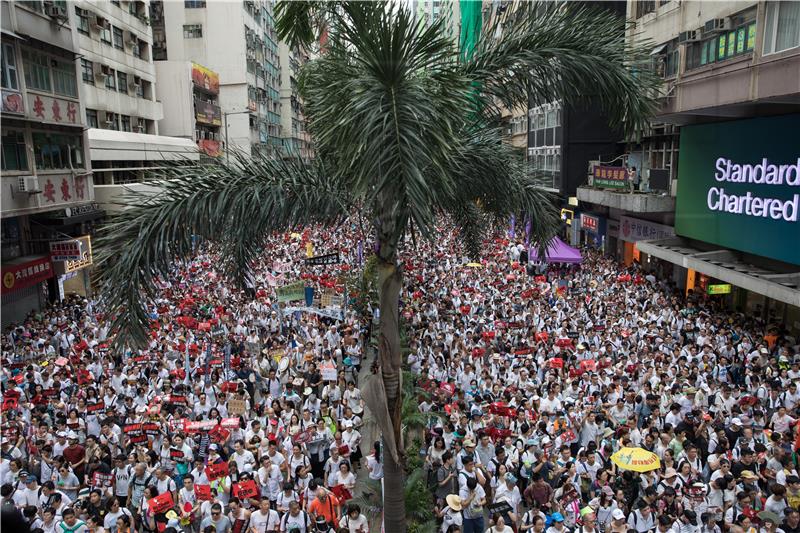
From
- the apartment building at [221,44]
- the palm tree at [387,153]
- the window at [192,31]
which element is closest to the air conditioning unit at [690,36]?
the palm tree at [387,153]

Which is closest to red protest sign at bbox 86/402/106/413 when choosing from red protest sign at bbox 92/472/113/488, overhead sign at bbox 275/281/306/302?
red protest sign at bbox 92/472/113/488

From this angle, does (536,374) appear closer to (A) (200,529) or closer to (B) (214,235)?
(A) (200,529)

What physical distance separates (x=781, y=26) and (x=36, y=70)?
64.2 ft

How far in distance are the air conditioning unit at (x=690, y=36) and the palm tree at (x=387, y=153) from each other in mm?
13317

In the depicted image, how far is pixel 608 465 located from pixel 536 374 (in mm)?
3995

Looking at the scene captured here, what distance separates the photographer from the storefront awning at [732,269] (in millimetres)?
14695

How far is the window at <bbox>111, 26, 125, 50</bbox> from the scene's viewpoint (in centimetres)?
2954

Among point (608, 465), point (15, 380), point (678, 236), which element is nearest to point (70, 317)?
point (15, 380)

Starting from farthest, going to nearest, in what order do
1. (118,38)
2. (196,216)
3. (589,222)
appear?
(589,222) < (118,38) < (196,216)

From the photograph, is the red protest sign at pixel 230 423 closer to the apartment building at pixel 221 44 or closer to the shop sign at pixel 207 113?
the shop sign at pixel 207 113

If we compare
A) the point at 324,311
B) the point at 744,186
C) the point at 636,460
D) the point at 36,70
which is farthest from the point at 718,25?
the point at 36,70

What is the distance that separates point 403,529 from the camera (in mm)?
7332

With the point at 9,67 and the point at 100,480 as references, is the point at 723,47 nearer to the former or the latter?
the point at 100,480

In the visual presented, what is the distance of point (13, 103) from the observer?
16.7 m
